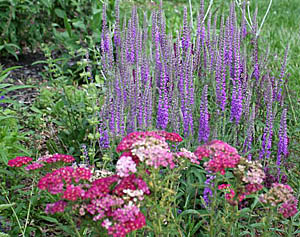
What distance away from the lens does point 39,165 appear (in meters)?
2.06

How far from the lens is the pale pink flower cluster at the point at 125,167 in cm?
171

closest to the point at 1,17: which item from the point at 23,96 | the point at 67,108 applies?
the point at 23,96

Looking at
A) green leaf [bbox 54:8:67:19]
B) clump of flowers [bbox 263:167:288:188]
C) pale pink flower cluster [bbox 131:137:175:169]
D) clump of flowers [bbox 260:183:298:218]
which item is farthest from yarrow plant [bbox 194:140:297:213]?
green leaf [bbox 54:8:67:19]

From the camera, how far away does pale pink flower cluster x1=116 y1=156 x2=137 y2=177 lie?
1.71m

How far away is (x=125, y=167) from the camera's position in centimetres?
172

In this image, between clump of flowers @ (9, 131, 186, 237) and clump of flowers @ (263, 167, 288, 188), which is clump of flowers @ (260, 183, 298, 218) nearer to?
clump of flowers @ (9, 131, 186, 237)

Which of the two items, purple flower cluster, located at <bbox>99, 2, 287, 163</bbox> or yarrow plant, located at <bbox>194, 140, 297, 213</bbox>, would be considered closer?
yarrow plant, located at <bbox>194, 140, 297, 213</bbox>

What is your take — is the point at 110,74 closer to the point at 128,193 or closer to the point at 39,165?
the point at 39,165

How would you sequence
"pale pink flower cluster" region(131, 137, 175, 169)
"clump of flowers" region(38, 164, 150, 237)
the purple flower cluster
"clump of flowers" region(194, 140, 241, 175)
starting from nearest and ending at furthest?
"clump of flowers" region(38, 164, 150, 237) → "pale pink flower cluster" region(131, 137, 175, 169) → "clump of flowers" region(194, 140, 241, 175) → the purple flower cluster

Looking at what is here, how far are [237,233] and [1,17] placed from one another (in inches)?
171

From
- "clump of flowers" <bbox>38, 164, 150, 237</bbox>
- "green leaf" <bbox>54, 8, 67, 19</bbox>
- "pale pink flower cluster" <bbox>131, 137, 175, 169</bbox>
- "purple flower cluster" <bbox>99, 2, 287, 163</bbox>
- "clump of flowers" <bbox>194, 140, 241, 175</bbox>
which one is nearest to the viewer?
"clump of flowers" <bbox>38, 164, 150, 237</bbox>

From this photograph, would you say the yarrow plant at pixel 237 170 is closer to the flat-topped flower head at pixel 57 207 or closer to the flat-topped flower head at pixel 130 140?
the flat-topped flower head at pixel 130 140

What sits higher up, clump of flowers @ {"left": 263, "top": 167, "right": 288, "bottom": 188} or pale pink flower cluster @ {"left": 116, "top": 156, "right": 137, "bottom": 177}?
pale pink flower cluster @ {"left": 116, "top": 156, "right": 137, "bottom": 177}

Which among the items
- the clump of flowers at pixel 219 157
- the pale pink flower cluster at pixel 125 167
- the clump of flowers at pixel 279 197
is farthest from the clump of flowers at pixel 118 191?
the clump of flowers at pixel 279 197
